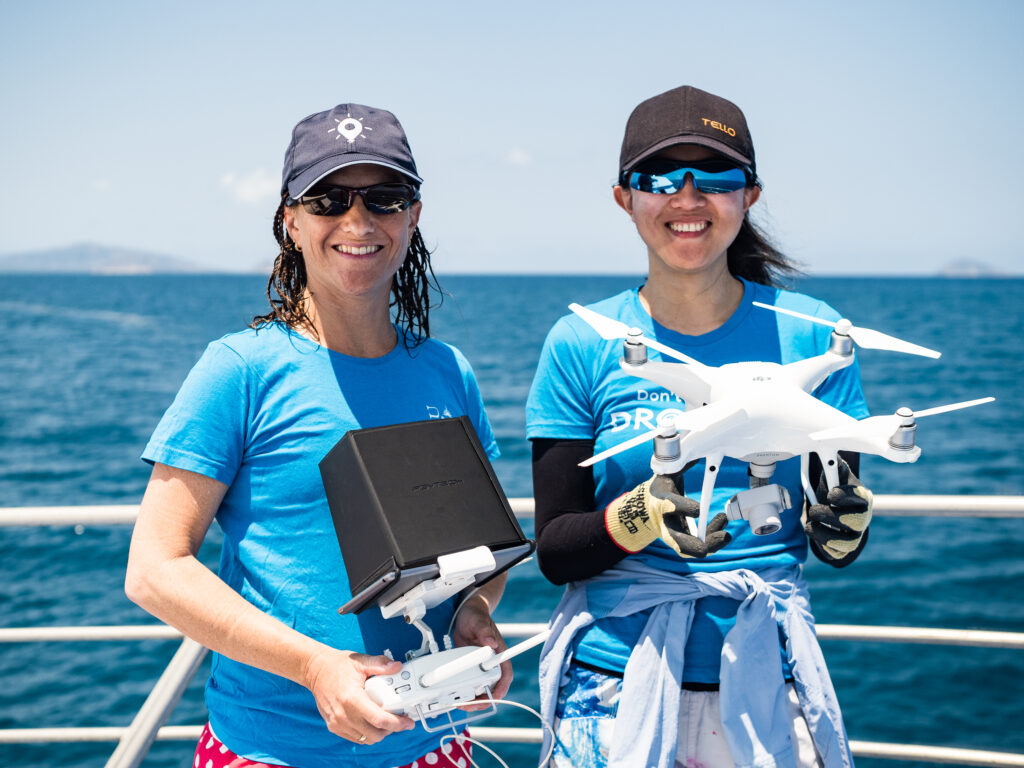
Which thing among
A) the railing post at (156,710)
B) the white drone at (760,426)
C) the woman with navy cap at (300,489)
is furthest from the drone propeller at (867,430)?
the railing post at (156,710)

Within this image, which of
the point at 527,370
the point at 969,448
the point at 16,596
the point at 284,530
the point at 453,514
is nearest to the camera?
the point at 453,514

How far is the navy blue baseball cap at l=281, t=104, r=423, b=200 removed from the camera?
63.1 inches

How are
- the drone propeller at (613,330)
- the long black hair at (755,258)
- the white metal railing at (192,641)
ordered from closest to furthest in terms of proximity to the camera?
the drone propeller at (613,330)
the long black hair at (755,258)
the white metal railing at (192,641)

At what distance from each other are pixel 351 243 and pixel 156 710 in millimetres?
1376

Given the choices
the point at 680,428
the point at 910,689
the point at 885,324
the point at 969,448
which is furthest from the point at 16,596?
the point at 885,324

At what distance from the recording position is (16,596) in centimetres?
902

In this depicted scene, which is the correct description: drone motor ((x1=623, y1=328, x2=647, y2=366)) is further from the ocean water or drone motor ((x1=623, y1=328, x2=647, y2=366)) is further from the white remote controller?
the ocean water

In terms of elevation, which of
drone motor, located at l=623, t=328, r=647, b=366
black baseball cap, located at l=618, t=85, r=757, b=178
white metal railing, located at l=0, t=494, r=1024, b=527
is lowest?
white metal railing, located at l=0, t=494, r=1024, b=527

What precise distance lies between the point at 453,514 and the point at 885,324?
46.8 meters

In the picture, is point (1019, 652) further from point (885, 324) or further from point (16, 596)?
point (885, 324)


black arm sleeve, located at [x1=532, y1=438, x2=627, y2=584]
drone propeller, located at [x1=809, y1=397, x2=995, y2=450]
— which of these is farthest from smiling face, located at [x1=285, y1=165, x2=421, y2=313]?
drone propeller, located at [x1=809, y1=397, x2=995, y2=450]

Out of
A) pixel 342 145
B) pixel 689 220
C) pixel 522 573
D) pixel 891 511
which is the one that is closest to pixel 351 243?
pixel 342 145

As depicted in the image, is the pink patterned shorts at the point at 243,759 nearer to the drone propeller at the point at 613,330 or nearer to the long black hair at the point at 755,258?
the drone propeller at the point at 613,330

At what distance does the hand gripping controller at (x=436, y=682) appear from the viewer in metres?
1.39
